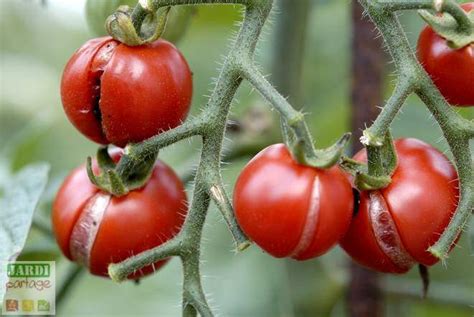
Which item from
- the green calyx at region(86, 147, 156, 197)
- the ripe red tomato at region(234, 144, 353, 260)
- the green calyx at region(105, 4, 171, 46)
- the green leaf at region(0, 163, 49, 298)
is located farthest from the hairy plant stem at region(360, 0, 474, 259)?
the green leaf at region(0, 163, 49, 298)

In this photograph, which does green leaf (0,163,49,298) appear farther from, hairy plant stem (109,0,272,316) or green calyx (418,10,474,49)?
green calyx (418,10,474,49)

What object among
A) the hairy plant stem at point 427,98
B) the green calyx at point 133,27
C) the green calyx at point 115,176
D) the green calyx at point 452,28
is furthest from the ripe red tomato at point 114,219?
the green calyx at point 452,28

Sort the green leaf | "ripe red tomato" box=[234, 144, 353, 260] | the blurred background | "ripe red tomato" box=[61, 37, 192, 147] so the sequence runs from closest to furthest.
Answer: "ripe red tomato" box=[234, 144, 353, 260], "ripe red tomato" box=[61, 37, 192, 147], the green leaf, the blurred background

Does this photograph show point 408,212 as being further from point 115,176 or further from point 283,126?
point 115,176

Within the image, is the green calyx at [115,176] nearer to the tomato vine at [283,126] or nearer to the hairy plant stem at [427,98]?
the tomato vine at [283,126]

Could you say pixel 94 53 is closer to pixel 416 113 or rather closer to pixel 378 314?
pixel 378 314

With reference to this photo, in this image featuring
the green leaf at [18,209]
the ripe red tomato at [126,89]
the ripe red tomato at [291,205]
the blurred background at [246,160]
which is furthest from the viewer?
the blurred background at [246,160]

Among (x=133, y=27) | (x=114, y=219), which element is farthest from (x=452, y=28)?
(x=114, y=219)
